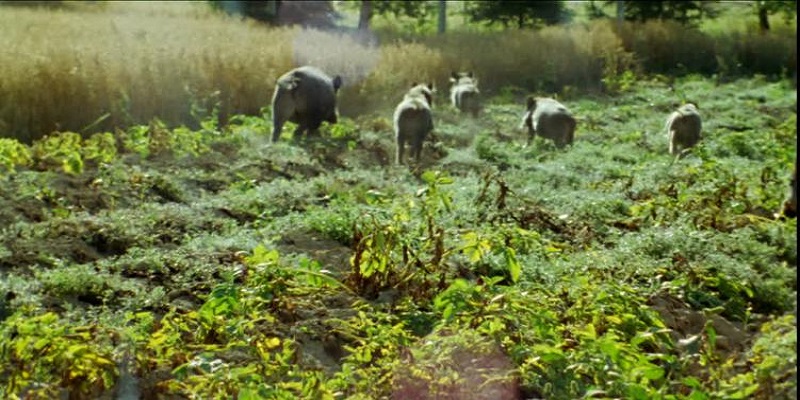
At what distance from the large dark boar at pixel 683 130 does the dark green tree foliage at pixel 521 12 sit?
26483 millimetres

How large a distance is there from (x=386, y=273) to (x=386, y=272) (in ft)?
0.06

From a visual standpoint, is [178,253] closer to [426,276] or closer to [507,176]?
[426,276]

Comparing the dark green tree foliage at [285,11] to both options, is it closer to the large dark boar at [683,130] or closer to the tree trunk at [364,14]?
the tree trunk at [364,14]

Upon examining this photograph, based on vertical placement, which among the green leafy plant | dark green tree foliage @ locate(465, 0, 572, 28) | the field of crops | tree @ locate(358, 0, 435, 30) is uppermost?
tree @ locate(358, 0, 435, 30)

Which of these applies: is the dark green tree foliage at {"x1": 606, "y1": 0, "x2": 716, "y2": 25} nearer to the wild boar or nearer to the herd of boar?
the herd of boar

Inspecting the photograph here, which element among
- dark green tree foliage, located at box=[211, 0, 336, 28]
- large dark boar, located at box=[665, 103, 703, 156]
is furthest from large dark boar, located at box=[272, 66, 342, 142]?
dark green tree foliage, located at box=[211, 0, 336, 28]

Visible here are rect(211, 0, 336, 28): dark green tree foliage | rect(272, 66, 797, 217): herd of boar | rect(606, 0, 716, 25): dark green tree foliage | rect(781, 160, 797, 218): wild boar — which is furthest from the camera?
rect(211, 0, 336, 28): dark green tree foliage

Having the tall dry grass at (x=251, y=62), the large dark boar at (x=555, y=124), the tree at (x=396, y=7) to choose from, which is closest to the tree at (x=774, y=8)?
the tall dry grass at (x=251, y=62)

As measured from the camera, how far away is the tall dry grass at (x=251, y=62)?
13.6 meters

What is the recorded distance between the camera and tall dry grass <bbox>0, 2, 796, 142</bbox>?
13633 millimetres

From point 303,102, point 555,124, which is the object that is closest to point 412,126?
point 303,102

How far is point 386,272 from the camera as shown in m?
6.03

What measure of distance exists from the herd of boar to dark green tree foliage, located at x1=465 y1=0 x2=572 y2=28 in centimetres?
2456

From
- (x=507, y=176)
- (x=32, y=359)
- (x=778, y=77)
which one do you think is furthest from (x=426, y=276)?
(x=778, y=77)
